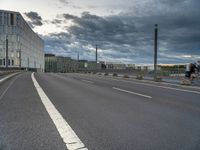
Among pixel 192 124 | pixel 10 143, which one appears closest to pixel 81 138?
pixel 10 143

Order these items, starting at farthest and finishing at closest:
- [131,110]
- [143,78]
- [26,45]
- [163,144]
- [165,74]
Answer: [26,45] → [165,74] → [143,78] → [131,110] → [163,144]

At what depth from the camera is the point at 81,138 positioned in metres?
4.31

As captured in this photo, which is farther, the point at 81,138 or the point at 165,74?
the point at 165,74

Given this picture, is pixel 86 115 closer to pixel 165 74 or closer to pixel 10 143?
pixel 10 143

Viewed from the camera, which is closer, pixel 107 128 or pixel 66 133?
pixel 66 133

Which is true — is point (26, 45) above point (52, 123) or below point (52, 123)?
above

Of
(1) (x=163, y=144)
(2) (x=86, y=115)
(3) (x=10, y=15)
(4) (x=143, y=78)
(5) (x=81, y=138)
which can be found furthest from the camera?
(3) (x=10, y=15)

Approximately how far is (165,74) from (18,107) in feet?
82.8

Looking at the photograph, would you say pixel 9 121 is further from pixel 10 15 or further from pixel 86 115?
pixel 10 15

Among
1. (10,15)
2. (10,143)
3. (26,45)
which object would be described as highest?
(10,15)

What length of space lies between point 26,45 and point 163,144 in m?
96.3

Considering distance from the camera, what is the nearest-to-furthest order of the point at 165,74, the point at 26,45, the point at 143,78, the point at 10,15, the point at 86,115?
the point at 86,115, the point at 143,78, the point at 165,74, the point at 10,15, the point at 26,45

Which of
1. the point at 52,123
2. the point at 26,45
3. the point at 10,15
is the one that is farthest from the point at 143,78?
the point at 26,45

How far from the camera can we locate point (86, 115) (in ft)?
20.6
